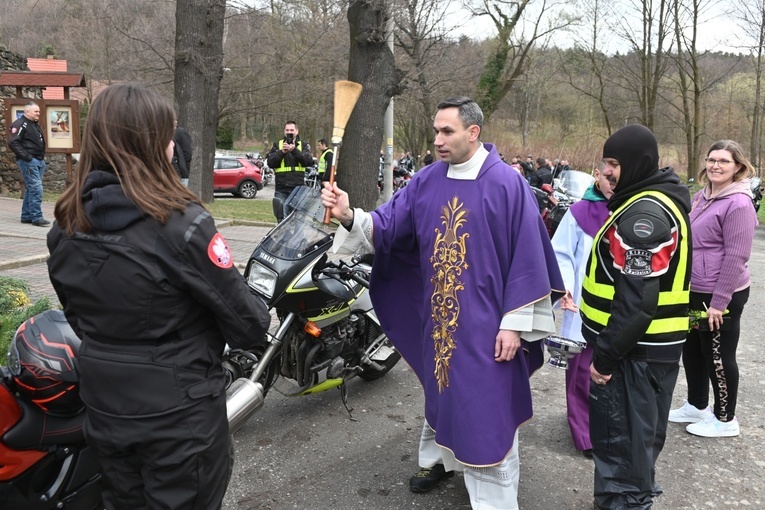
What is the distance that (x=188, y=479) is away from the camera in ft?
6.59

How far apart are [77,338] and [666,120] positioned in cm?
3681

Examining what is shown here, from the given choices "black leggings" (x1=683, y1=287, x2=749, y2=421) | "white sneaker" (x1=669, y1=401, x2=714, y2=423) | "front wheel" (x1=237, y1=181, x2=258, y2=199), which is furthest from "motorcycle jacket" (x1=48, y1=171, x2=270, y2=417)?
"front wheel" (x1=237, y1=181, x2=258, y2=199)

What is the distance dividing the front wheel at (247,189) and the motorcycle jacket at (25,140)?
1386 centimetres

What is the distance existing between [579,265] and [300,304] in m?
1.68

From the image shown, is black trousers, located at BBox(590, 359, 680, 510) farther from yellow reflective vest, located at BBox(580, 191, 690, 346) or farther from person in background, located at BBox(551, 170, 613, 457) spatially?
person in background, located at BBox(551, 170, 613, 457)

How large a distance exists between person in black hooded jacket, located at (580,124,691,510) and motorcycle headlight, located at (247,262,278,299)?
5.42 feet

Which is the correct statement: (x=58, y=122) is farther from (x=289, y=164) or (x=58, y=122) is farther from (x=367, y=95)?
(x=367, y=95)

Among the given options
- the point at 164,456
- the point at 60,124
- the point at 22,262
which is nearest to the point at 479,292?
the point at 164,456

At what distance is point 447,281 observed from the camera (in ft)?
10.1

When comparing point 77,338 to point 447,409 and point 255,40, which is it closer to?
point 447,409

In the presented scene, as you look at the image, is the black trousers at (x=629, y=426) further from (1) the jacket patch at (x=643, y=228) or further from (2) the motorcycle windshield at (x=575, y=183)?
(2) the motorcycle windshield at (x=575, y=183)

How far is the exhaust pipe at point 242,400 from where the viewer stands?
3.25 metres

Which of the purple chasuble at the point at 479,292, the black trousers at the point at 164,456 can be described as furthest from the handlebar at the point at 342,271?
the black trousers at the point at 164,456

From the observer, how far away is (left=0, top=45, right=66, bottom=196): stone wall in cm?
1497
